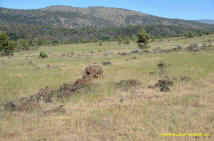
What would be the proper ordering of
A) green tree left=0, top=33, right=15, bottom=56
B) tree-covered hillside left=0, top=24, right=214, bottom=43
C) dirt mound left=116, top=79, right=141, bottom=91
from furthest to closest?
tree-covered hillside left=0, top=24, right=214, bottom=43 < green tree left=0, top=33, right=15, bottom=56 < dirt mound left=116, top=79, right=141, bottom=91

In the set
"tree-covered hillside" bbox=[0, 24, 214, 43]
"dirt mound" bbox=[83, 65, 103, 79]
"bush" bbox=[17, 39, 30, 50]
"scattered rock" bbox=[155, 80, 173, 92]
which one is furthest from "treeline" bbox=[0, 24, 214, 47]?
"scattered rock" bbox=[155, 80, 173, 92]

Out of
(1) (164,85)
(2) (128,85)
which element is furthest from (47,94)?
Result: (1) (164,85)

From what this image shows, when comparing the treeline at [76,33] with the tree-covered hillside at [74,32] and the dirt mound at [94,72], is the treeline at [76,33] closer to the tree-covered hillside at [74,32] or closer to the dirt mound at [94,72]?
the tree-covered hillside at [74,32]

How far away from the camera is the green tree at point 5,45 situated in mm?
49669

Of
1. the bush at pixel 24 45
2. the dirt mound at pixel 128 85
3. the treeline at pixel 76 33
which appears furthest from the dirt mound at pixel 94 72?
the treeline at pixel 76 33

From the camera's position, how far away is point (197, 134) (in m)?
5.49

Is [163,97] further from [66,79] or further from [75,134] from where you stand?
[66,79]

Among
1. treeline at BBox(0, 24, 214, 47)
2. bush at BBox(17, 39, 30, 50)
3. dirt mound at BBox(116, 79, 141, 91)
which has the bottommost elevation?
dirt mound at BBox(116, 79, 141, 91)

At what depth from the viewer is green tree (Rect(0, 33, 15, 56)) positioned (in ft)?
163

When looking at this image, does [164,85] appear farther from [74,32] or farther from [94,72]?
[74,32]

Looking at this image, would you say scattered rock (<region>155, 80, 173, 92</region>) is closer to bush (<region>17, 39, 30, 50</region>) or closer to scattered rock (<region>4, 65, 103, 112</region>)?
scattered rock (<region>4, 65, 103, 112</region>)

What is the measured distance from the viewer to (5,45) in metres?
51.3

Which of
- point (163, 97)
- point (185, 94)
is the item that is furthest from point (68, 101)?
point (185, 94)

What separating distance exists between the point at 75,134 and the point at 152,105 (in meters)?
3.66
